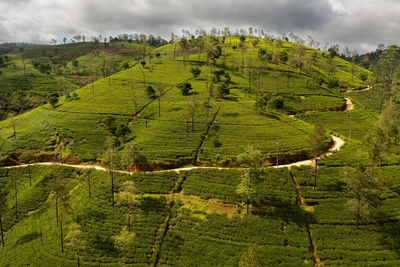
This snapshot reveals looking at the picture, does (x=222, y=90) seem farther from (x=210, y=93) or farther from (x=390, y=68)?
(x=390, y=68)

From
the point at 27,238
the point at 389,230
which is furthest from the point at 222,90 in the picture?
the point at 27,238

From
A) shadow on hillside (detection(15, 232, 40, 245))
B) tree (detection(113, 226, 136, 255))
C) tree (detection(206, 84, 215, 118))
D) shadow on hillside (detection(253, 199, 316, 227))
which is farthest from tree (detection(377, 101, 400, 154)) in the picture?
shadow on hillside (detection(15, 232, 40, 245))

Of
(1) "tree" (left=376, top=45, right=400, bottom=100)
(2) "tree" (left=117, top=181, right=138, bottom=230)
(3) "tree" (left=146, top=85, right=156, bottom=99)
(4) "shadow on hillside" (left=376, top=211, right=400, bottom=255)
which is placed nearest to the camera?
(4) "shadow on hillside" (left=376, top=211, right=400, bottom=255)

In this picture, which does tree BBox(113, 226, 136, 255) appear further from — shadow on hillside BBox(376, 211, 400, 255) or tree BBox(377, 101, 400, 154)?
tree BBox(377, 101, 400, 154)

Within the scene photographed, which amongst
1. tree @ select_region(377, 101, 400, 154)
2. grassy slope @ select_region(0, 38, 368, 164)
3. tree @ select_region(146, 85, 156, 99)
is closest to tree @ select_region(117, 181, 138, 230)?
grassy slope @ select_region(0, 38, 368, 164)

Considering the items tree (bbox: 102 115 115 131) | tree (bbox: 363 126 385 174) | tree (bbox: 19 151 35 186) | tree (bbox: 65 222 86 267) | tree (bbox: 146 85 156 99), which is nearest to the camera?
tree (bbox: 65 222 86 267)

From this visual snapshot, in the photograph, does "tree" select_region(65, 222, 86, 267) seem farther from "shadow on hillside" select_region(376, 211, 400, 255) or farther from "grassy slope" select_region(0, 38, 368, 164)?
"shadow on hillside" select_region(376, 211, 400, 255)

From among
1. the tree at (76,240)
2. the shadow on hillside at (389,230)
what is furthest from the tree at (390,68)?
the tree at (76,240)

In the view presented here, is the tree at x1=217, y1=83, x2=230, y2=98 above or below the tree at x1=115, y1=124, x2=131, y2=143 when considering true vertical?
above

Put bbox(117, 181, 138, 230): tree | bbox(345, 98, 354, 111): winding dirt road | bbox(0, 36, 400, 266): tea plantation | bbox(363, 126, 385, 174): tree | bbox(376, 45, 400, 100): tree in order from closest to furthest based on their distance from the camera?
bbox(0, 36, 400, 266): tea plantation
bbox(117, 181, 138, 230): tree
bbox(363, 126, 385, 174): tree
bbox(345, 98, 354, 111): winding dirt road
bbox(376, 45, 400, 100): tree

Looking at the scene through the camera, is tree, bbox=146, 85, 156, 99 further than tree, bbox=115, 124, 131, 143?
Yes

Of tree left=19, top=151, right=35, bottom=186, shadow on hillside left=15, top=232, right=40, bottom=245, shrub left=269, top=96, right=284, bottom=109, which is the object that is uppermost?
shrub left=269, top=96, right=284, bottom=109

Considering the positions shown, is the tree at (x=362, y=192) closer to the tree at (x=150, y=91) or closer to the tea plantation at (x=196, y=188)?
the tea plantation at (x=196, y=188)

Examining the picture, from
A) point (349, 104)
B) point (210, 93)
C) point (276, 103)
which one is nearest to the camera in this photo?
point (276, 103)
